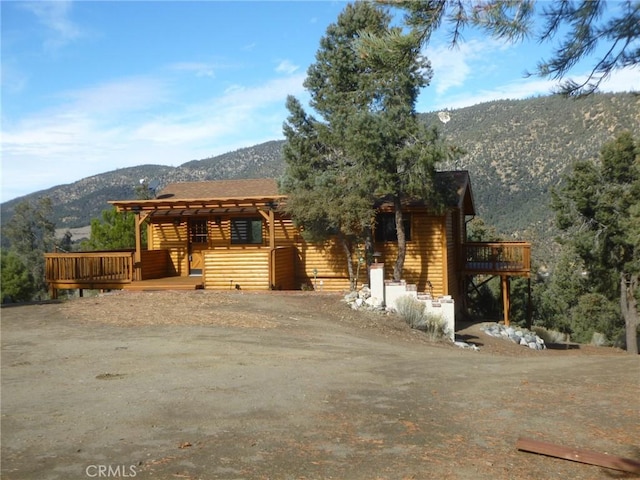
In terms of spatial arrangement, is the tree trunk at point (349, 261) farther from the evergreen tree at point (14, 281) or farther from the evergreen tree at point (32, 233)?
the evergreen tree at point (32, 233)

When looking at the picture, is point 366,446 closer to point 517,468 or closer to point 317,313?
point 517,468

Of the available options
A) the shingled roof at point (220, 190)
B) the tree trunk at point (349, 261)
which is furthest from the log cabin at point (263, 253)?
the shingled roof at point (220, 190)

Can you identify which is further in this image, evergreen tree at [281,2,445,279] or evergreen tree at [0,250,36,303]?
evergreen tree at [0,250,36,303]

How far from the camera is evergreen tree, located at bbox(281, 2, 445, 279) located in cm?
1736

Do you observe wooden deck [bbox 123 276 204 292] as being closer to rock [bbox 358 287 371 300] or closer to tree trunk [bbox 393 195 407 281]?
rock [bbox 358 287 371 300]

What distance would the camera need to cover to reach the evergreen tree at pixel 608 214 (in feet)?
82.5

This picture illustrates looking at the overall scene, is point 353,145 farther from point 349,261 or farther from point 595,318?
point 595,318

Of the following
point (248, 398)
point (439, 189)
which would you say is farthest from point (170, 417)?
point (439, 189)

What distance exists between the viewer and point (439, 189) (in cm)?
1858

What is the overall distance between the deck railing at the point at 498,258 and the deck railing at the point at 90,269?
12.1 metres

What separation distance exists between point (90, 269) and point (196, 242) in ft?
13.3

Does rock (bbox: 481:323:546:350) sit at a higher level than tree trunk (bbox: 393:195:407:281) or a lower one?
lower

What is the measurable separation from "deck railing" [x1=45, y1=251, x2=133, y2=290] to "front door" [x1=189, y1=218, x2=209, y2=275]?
296 centimetres

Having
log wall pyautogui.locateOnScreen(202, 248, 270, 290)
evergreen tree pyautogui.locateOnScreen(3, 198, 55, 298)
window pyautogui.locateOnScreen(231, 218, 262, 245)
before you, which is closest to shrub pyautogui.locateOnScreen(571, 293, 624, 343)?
window pyautogui.locateOnScreen(231, 218, 262, 245)
